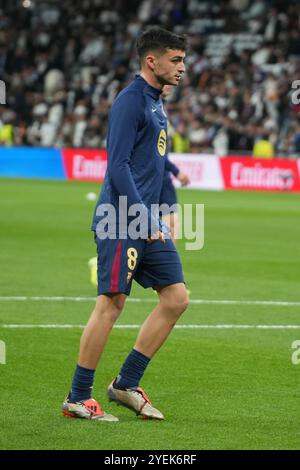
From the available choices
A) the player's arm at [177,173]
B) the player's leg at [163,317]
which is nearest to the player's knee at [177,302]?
the player's leg at [163,317]

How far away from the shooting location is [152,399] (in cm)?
821

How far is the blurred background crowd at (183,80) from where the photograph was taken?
125ft

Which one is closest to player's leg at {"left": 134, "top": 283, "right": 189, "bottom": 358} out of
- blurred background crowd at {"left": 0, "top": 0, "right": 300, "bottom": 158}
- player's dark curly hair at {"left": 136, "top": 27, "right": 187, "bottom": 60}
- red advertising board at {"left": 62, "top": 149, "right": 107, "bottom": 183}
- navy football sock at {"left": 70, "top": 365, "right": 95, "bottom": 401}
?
navy football sock at {"left": 70, "top": 365, "right": 95, "bottom": 401}

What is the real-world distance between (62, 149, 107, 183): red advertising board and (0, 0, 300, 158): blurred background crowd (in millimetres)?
2111

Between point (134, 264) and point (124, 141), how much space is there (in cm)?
83

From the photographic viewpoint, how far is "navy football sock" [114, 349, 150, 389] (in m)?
7.80

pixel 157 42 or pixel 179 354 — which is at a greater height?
pixel 157 42

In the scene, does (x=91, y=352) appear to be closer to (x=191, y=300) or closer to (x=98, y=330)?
(x=98, y=330)

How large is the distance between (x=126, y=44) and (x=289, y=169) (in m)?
13.9

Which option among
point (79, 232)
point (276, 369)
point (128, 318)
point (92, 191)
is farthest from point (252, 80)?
point (276, 369)

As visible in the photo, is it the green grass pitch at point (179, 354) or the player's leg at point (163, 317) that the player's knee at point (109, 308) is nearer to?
the player's leg at point (163, 317)

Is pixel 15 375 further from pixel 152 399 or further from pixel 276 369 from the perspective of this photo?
pixel 276 369

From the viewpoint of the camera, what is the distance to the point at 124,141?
741 cm

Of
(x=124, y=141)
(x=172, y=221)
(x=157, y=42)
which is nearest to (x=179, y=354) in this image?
(x=124, y=141)
